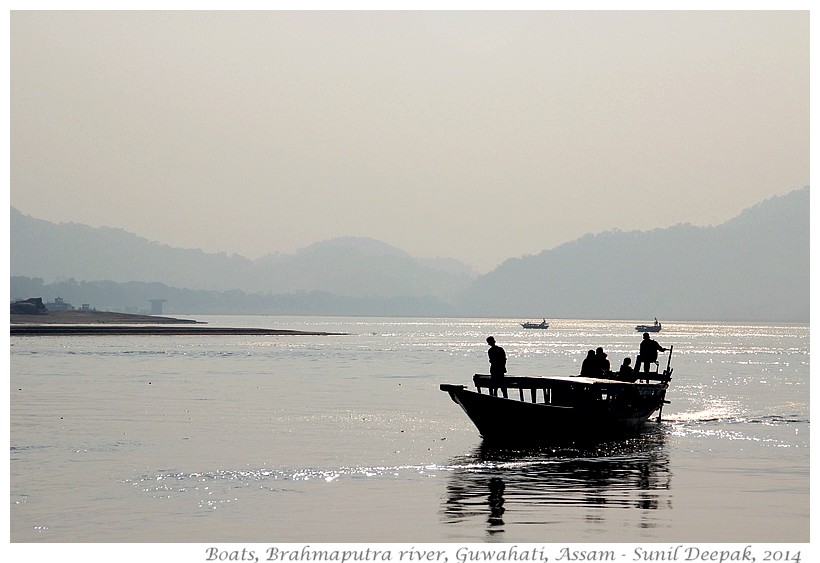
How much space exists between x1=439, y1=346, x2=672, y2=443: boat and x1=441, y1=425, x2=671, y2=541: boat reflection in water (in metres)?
0.71

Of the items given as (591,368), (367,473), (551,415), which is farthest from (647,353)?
(367,473)

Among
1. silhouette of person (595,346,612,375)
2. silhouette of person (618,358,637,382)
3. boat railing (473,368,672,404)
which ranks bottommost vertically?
boat railing (473,368,672,404)

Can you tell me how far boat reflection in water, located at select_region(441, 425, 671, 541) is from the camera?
2258 centimetres

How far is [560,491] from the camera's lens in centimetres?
2689

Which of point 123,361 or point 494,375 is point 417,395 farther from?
point 123,361

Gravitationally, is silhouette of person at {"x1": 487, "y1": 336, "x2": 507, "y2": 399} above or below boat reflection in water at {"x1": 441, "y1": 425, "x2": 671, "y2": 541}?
above

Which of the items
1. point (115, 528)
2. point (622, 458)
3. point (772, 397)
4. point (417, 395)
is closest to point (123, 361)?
point (417, 395)

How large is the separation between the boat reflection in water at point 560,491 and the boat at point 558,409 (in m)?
0.71

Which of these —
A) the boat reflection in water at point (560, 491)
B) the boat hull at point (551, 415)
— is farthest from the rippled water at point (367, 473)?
the boat hull at point (551, 415)

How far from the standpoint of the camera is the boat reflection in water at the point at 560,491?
2258 cm

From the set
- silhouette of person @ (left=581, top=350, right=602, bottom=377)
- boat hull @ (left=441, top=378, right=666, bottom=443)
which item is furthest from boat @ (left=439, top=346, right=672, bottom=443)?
silhouette of person @ (left=581, top=350, right=602, bottom=377)

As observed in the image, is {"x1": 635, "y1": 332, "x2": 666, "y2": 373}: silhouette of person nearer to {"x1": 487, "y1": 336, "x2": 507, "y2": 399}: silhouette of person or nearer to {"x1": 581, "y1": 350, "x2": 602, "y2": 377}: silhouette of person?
{"x1": 581, "y1": 350, "x2": 602, "y2": 377}: silhouette of person

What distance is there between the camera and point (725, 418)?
47812mm

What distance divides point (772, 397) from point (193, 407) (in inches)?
1161
